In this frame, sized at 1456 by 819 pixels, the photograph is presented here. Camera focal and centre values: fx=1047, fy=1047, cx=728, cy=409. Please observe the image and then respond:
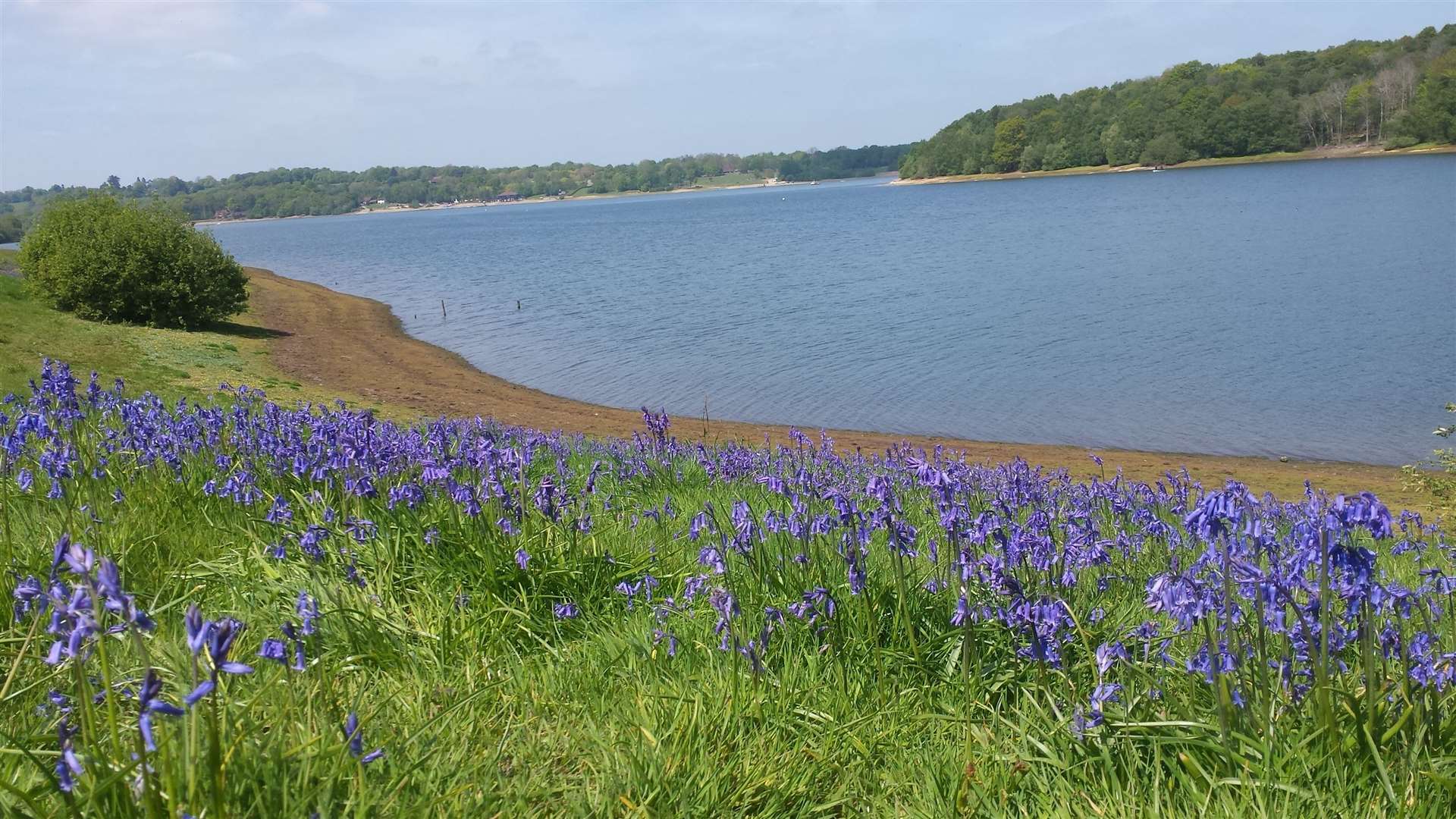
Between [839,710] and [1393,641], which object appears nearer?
[1393,641]

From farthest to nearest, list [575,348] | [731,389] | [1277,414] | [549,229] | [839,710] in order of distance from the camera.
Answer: [549,229] < [575,348] < [731,389] < [1277,414] < [839,710]

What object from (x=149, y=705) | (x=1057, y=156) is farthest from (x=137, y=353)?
(x=1057, y=156)

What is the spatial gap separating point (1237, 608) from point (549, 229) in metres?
145

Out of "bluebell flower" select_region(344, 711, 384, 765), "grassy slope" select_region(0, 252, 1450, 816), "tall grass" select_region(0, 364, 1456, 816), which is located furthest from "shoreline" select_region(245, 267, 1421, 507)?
"bluebell flower" select_region(344, 711, 384, 765)

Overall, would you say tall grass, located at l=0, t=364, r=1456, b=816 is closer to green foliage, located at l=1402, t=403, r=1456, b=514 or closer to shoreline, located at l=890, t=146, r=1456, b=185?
green foliage, located at l=1402, t=403, r=1456, b=514

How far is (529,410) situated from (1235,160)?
Result: 462 feet

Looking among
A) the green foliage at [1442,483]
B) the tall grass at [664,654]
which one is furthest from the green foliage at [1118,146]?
the tall grass at [664,654]

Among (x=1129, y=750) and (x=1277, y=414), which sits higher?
(x=1129, y=750)

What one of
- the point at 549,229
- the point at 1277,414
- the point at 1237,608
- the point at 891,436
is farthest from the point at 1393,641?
the point at 549,229

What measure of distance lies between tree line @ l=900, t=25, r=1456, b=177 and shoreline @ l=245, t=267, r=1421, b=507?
11779 centimetres

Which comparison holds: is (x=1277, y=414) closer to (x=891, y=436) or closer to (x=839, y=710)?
(x=891, y=436)

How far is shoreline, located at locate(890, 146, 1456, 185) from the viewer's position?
11900cm

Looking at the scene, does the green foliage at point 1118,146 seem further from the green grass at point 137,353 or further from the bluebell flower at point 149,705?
the bluebell flower at point 149,705

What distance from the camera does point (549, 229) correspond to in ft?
473
